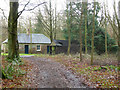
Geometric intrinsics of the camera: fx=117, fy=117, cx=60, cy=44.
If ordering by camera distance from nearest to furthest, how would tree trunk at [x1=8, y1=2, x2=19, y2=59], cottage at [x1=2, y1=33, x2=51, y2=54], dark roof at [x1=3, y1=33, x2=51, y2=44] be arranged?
tree trunk at [x1=8, y1=2, x2=19, y2=59] < cottage at [x1=2, y1=33, x2=51, y2=54] < dark roof at [x1=3, y1=33, x2=51, y2=44]

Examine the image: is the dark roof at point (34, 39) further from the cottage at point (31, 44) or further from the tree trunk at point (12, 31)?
the tree trunk at point (12, 31)

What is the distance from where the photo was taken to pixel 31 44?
2845 centimetres

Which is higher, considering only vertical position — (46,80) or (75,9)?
(75,9)

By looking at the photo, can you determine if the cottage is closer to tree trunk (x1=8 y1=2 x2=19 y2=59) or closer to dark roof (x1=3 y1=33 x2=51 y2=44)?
dark roof (x1=3 y1=33 x2=51 y2=44)

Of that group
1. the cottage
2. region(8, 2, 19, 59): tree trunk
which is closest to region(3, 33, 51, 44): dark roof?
the cottage

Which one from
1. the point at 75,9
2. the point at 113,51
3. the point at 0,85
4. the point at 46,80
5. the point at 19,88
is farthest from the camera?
the point at 75,9

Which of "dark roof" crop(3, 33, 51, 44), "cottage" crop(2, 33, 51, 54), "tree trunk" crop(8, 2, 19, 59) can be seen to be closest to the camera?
"tree trunk" crop(8, 2, 19, 59)

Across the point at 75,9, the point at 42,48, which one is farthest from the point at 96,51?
the point at 42,48

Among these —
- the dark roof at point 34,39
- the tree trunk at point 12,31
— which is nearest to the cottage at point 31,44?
the dark roof at point 34,39

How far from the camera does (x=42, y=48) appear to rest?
2928 cm

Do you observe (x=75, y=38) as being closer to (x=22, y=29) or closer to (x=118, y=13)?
(x=118, y=13)

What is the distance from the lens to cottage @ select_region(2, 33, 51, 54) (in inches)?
1104

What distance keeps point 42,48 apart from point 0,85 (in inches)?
935

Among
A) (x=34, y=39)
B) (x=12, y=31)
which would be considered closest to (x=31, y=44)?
(x=34, y=39)
